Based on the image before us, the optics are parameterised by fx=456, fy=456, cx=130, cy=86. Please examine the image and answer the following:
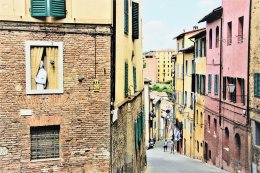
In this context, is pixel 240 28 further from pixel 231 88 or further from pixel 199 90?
pixel 199 90

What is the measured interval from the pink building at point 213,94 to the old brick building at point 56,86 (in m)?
19.0

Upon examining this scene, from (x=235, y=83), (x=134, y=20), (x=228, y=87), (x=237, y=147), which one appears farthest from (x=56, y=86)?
(x=228, y=87)

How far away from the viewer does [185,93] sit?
49.4m

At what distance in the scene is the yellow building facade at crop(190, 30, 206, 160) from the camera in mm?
38875

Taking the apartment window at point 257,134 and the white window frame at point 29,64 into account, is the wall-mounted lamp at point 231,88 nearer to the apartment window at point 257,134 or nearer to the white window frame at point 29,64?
the apartment window at point 257,134

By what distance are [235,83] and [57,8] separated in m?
16.9

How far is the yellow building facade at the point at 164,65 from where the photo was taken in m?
180

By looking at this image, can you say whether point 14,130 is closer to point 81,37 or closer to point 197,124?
point 81,37

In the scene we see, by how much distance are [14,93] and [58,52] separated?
180 centimetres

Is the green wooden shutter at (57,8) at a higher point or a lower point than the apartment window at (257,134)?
higher

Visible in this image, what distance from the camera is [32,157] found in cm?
1379

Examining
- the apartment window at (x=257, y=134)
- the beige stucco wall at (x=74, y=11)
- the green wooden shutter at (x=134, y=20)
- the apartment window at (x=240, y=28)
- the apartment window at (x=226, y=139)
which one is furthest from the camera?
the apartment window at (x=226, y=139)

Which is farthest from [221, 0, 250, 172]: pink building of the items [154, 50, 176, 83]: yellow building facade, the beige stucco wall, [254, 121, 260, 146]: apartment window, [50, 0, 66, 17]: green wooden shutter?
[154, 50, 176, 83]: yellow building facade

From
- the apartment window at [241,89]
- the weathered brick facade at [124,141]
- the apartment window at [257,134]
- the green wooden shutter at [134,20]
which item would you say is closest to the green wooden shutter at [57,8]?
the weathered brick facade at [124,141]
